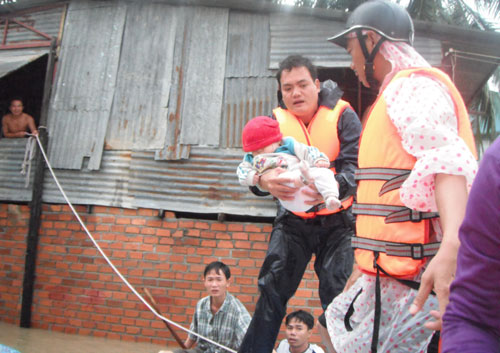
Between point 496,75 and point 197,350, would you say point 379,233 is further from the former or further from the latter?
point 496,75

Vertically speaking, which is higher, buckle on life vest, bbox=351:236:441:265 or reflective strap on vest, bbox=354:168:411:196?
reflective strap on vest, bbox=354:168:411:196

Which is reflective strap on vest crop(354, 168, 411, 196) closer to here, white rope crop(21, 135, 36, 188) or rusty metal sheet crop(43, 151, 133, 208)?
rusty metal sheet crop(43, 151, 133, 208)

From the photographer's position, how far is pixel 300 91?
9.25ft

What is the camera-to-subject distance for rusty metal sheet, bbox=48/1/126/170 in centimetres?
636

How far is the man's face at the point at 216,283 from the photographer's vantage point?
439cm

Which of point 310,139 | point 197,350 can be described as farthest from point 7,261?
point 310,139

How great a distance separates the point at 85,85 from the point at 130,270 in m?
2.65

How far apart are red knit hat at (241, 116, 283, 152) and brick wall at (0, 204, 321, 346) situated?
3337 mm

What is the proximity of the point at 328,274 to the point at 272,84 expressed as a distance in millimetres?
3871

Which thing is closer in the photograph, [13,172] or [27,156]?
[27,156]

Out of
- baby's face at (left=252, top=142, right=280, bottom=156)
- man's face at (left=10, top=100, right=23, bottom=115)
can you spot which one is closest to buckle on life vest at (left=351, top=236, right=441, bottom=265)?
baby's face at (left=252, top=142, right=280, bottom=156)

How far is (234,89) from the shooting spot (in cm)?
614

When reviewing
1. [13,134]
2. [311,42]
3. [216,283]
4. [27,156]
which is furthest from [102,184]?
[311,42]

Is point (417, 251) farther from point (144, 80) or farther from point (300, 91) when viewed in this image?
point (144, 80)
